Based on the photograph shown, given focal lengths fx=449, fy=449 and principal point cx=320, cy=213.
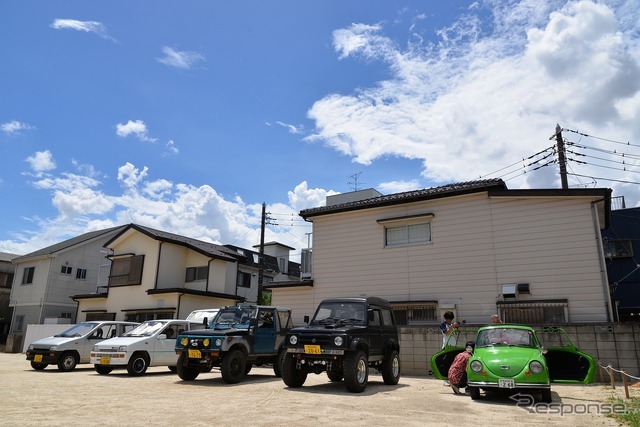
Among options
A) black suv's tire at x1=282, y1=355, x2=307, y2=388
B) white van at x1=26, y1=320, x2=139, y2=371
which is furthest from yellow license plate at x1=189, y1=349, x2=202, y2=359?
white van at x1=26, y1=320, x2=139, y2=371

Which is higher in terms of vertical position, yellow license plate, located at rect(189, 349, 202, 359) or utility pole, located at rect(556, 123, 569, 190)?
utility pole, located at rect(556, 123, 569, 190)

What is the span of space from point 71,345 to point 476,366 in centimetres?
1219

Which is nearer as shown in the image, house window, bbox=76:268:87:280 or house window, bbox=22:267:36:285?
house window, bbox=22:267:36:285

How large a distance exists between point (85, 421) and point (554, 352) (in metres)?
8.43

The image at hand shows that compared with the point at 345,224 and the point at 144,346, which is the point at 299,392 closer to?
the point at 144,346


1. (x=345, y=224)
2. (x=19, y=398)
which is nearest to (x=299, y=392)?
(x=19, y=398)

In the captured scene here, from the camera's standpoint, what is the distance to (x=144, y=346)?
1277 centimetres

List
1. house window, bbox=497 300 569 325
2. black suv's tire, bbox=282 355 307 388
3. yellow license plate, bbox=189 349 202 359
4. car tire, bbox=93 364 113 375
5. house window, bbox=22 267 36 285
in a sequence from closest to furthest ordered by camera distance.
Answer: black suv's tire, bbox=282 355 307 388 < yellow license plate, bbox=189 349 202 359 < car tire, bbox=93 364 113 375 < house window, bbox=497 300 569 325 < house window, bbox=22 267 36 285

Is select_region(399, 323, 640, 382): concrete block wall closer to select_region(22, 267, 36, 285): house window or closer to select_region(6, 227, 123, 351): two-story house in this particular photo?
select_region(6, 227, 123, 351): two-story house

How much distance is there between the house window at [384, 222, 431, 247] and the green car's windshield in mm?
7141

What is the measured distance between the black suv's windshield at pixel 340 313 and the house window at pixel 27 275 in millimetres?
29482

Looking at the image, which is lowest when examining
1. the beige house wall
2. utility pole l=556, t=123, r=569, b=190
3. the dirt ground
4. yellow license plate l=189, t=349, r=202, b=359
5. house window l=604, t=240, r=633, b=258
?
the dirt ground

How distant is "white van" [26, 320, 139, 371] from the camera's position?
541 inches

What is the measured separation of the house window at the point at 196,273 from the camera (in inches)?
1040
